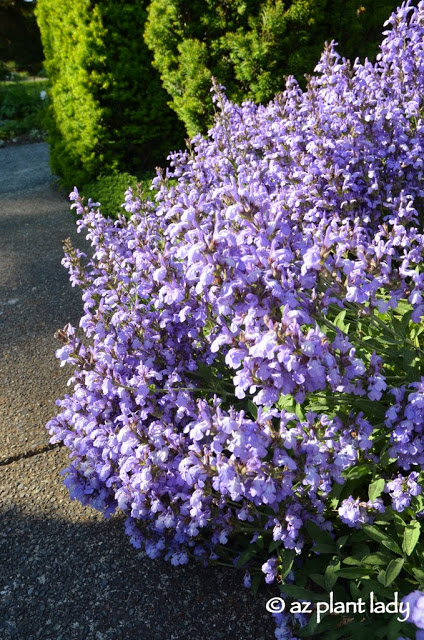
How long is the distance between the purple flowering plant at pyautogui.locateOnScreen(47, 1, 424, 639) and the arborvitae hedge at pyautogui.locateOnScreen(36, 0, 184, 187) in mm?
4308

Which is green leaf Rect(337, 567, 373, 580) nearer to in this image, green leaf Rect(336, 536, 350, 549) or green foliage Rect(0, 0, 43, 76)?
green leaf Rect(336, 536, 350, 549)

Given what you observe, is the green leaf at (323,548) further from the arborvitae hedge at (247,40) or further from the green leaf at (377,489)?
the arborvitae hedge at (247,40)

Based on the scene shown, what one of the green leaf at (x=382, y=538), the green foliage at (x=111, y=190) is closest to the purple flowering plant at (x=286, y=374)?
the green leaf at (x=382, y=538)

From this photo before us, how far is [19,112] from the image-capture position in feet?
46.7

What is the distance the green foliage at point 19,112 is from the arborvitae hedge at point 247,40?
768 cm

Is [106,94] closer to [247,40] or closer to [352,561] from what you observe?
[247,40]

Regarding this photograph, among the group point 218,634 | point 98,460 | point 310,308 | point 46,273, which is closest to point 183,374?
point 98,460

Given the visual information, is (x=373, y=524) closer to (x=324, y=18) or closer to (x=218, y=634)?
(x=218, y=634)

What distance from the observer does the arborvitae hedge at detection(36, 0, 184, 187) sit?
21.4 ft

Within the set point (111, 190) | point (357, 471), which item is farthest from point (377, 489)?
point (111, 190)

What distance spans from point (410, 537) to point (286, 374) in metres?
0.70

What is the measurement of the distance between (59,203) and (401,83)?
5089 mm

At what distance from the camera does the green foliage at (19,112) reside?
12599 millimetres

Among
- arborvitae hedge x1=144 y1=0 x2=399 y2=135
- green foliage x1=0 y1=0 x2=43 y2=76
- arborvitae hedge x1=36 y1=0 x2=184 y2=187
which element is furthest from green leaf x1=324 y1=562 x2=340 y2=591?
green foliage x1=0 y1=0 x2=43 y2=76
